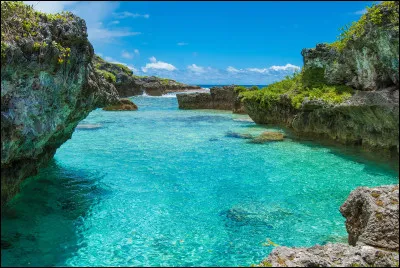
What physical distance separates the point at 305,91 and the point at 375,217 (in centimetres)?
1982

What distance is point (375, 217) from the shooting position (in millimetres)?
8664

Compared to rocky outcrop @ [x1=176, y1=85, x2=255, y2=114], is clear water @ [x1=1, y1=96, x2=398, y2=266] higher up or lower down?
lower down

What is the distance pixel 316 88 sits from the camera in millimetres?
25984

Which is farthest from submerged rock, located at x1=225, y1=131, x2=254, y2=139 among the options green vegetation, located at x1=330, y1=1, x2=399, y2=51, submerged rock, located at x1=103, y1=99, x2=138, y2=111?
submerged rock, located at x1=103, y1=99, x2=138, y2=111

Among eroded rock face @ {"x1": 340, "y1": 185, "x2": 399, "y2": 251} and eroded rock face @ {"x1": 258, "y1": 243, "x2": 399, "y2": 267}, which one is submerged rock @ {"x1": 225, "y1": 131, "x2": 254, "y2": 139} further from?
eroded rock face @ {"x1": 258, "y1": 243, "x2": 399, "y2": 267}

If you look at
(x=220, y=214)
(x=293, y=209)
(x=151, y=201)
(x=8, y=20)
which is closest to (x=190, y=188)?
(x=151, y=201)

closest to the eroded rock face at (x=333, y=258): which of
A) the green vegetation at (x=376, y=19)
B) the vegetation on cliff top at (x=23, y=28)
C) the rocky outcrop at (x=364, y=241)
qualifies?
the rocky outcrop at (x=364, y=241)

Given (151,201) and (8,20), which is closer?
(8,20)

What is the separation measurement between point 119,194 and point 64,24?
7.05 metres

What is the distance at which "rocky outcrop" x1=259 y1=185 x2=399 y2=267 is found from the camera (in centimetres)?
743

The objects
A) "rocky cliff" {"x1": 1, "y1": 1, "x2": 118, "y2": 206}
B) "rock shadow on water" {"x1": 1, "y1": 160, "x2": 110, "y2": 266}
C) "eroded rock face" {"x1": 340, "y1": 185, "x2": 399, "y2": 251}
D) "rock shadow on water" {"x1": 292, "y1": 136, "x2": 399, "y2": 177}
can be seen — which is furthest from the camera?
"rock shadow on water" {"x1": 292, "y1": 136, "x2": 399, "y2": 177}

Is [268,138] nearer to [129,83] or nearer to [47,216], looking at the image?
[47,216]

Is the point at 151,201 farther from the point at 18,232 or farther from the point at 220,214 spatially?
the point at 18,232

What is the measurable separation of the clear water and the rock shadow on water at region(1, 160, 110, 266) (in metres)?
0.03
